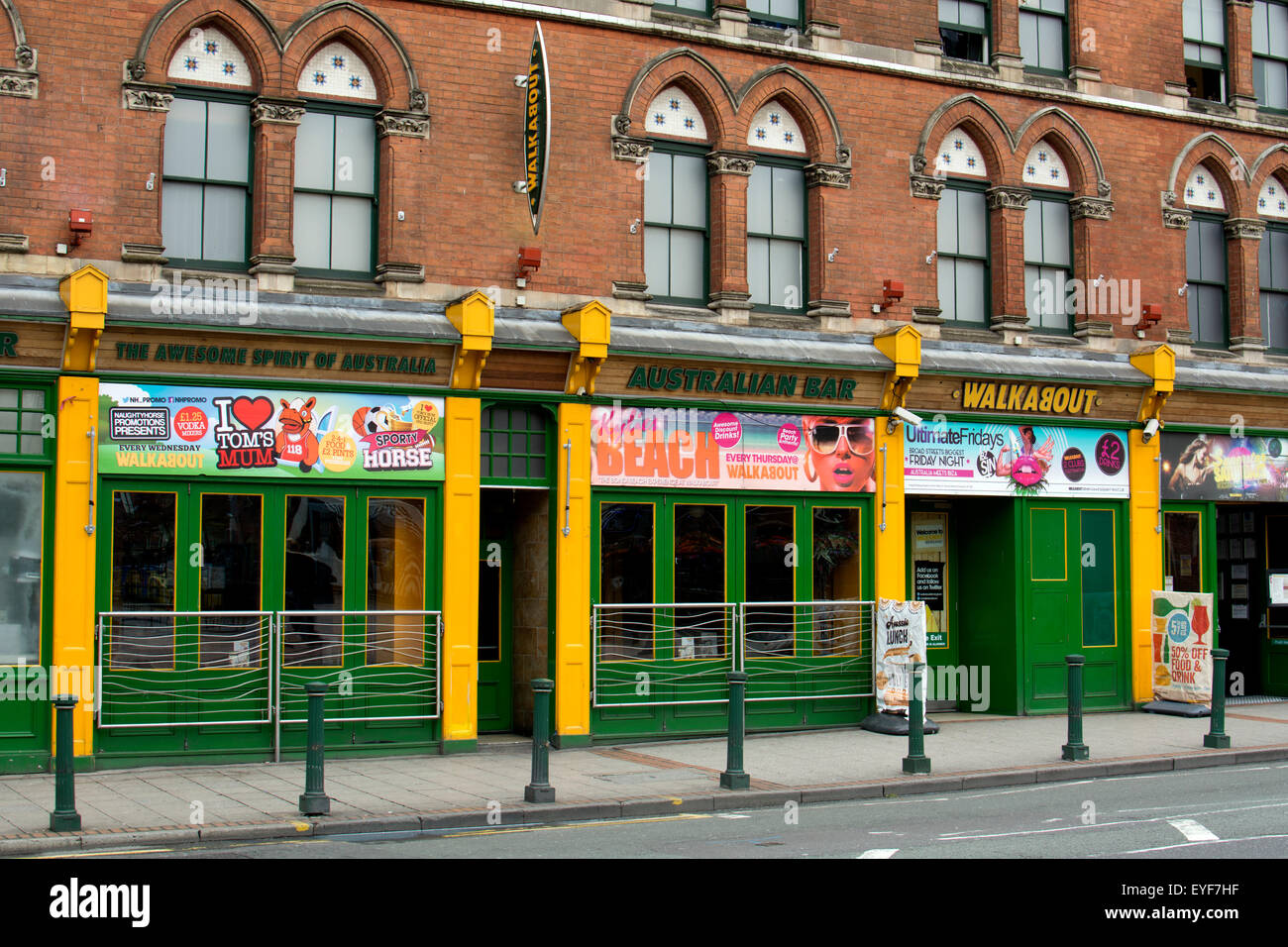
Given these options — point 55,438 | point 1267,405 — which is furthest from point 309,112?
point 1267,405

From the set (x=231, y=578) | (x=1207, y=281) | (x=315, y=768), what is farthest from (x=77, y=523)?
(x=1207, y=281)

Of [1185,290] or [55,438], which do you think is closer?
[55,438]

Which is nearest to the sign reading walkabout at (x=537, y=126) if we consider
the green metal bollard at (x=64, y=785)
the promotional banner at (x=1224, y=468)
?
the green metal bollard at (x=64, y=785)

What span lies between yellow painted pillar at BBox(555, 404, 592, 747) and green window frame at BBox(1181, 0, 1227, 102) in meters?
11.8

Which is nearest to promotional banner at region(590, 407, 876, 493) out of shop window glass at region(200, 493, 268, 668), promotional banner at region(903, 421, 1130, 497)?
promotional banner at region(903, 421, 1130, 497)

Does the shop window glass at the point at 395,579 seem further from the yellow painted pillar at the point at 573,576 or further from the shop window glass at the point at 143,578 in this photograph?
the shop window glass at the point at 143,578

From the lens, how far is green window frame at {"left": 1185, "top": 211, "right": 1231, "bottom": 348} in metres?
22.2

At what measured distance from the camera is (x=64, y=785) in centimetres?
1135

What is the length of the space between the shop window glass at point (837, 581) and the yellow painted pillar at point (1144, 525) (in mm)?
4659

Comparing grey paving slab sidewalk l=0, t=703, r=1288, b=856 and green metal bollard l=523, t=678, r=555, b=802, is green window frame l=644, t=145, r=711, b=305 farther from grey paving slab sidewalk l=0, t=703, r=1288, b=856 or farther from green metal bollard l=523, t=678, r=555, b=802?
green metal bollard l=523, t=678, r=555, b=802

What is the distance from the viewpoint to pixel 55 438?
1498 centimetres

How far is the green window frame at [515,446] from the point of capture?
56.3ft

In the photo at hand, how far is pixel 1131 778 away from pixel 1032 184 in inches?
367
